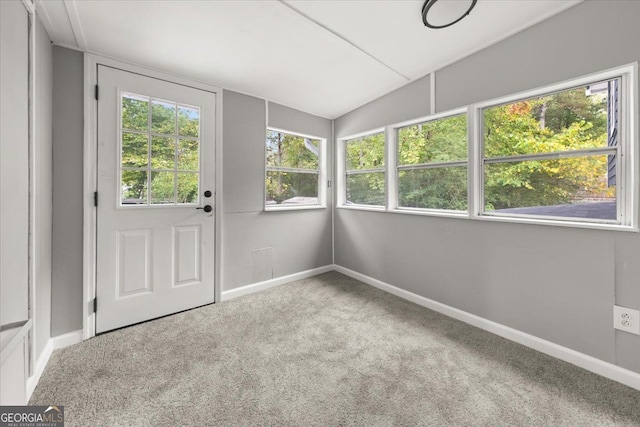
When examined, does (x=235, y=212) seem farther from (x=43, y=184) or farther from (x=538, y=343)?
(x=538, y=343)

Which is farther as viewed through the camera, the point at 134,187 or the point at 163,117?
the point at 163,117

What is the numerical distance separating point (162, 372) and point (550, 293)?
9.15ft

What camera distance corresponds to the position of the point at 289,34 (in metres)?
1.95

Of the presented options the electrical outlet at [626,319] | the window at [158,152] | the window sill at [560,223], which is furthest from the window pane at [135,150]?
the electrical outlet at [626,319]

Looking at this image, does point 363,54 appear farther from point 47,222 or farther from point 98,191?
point 47,222

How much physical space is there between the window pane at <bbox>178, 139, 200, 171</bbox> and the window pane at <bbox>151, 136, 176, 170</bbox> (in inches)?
2.3

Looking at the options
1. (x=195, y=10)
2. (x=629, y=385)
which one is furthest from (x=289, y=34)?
(x=629, y=385)

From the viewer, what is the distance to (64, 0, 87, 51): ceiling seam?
62.3 inches

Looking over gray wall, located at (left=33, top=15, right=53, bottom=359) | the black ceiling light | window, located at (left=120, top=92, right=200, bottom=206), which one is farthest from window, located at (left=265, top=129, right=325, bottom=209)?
the black ceiling light

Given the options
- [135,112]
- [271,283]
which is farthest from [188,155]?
[271,283]

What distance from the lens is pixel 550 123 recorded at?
192 centimetres

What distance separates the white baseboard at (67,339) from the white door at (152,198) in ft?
0.44

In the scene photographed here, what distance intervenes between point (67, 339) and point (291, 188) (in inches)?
99.7

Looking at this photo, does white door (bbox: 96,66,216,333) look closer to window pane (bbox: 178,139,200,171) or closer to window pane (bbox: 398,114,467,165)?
window pane (bbox: 178,139,200,171)
